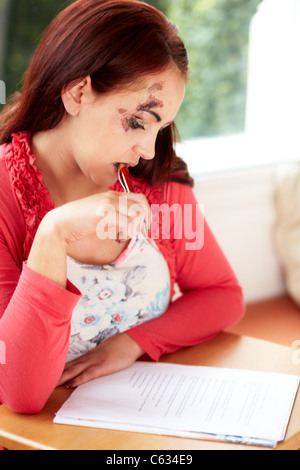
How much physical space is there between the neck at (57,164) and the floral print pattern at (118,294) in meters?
0.14

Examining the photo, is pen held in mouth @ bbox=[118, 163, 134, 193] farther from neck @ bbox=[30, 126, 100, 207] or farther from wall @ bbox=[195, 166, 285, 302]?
wall @ bbox=[195, 166, 285, 302]

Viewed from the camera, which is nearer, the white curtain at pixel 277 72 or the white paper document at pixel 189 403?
the white paper document at pixel 189 403

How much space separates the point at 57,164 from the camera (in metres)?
1.14

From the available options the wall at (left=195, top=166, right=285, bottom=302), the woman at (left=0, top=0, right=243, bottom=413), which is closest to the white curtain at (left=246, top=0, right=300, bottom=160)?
the wall at (left=195, top=166, right=285, bottom=302)

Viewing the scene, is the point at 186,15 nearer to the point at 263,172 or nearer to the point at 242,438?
the point at 263,172

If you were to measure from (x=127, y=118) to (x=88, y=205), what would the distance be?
0.59ft

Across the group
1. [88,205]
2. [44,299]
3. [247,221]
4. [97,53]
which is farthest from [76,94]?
[247,221]

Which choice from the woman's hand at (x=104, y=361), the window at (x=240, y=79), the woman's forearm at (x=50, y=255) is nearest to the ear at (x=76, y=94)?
the woman's forearm at (x=50, y=255)

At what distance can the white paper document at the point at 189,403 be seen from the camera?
0.88m

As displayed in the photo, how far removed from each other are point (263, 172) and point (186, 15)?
563mm

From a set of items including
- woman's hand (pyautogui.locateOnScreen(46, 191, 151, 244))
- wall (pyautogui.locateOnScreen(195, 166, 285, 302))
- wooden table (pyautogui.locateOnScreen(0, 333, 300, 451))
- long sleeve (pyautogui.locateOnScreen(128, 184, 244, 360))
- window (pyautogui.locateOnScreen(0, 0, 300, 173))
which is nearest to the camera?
wooden table (pyautogui.locateOnScreen(0, 333, 300, 451))

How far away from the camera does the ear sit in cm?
104

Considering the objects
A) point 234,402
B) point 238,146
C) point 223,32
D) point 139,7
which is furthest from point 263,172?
point 234,402

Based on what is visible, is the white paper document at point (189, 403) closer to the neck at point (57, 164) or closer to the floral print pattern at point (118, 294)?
the floral print pattern at point (118, 294)
